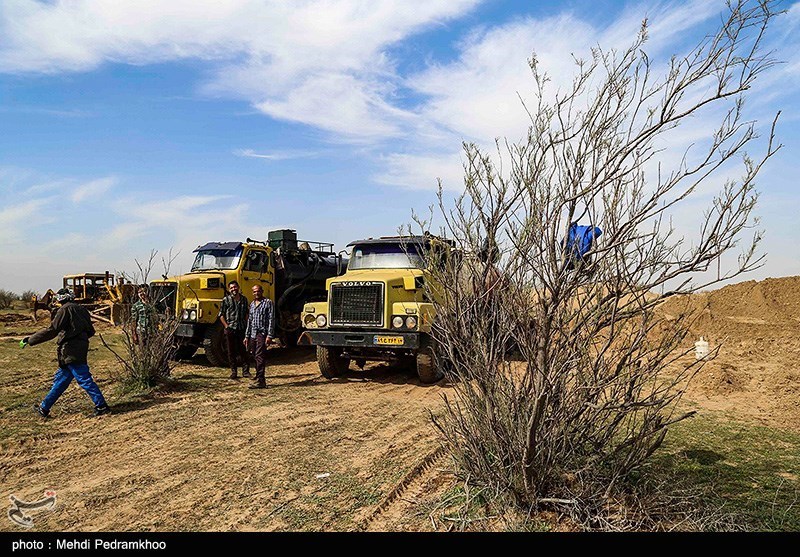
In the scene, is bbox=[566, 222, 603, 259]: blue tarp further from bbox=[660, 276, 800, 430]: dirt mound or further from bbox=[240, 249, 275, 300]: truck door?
bbox=[240, 249, 275, 300]: truck door

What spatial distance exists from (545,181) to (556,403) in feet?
4.56

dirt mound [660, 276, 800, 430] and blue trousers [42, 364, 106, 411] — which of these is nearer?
blue trousers [42, 364, 106, 411]

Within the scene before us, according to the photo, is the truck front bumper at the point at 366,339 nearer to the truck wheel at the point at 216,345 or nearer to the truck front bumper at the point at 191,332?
the truck wheel at the point at 216,345

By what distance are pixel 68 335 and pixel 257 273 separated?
514cm

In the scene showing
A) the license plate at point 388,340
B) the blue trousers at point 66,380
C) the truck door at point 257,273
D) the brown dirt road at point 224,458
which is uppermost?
the truck door at point 257,273

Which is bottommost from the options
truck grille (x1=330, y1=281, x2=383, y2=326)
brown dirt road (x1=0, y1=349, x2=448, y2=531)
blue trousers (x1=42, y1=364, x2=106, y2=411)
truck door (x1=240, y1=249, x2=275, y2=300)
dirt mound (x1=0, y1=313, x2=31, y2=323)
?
brown dirt road (x1=0, y1=349, x2=448, y2=531)

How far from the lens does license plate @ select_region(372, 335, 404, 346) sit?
856 centimetres

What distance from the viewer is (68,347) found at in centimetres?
668

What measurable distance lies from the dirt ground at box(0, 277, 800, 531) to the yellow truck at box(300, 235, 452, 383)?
0.48 meters

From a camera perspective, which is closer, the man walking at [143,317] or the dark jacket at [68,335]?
the dark jacket at [68,335]

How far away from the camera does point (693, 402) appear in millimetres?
8047

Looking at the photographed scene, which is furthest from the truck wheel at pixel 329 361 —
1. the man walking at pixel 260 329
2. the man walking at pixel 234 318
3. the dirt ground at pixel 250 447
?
the man walking at pixel 234 318

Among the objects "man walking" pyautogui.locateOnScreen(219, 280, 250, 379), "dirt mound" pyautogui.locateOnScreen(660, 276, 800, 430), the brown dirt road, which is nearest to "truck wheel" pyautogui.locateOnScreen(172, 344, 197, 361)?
"man walking" pyautogui.locateOnScreen(219, 280, 250, 379)

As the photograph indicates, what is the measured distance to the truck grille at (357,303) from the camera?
8.95 m
